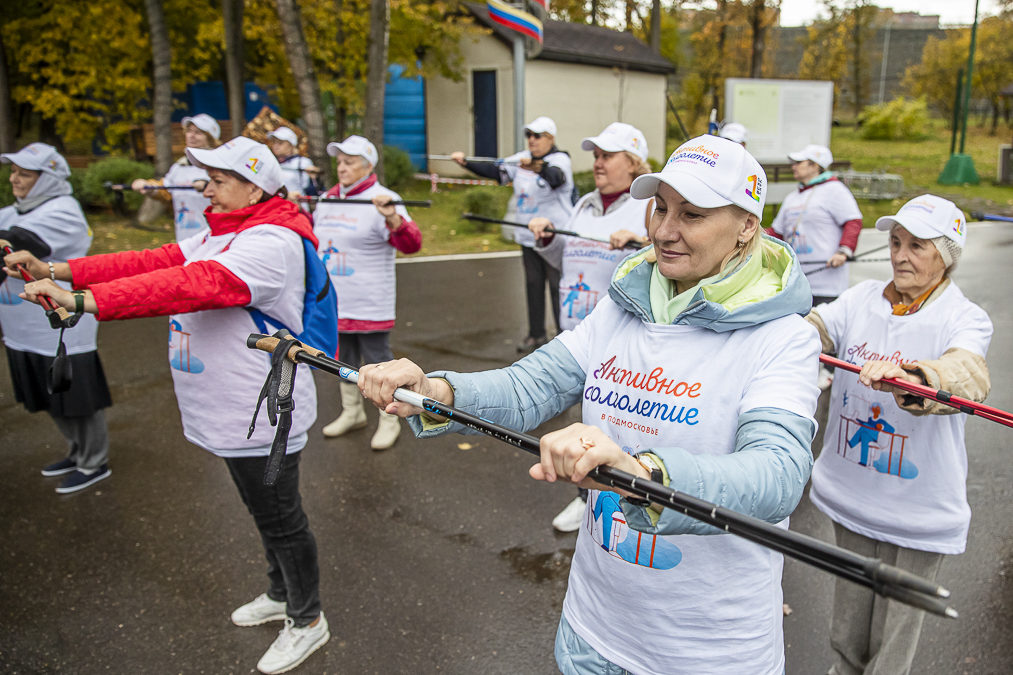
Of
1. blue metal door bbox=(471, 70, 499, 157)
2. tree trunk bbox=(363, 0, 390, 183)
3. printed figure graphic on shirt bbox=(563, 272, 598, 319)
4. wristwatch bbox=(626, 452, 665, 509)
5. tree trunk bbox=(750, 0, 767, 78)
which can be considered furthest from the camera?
tree trunk bbox=(750, 0, 767, 78)

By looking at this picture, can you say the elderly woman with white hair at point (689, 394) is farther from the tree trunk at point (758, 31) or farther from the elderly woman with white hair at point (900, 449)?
the tree trunk at point (758, 31)

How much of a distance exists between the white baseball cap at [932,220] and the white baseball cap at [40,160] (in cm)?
483

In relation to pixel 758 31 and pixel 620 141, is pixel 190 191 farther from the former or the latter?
pixel 758 31

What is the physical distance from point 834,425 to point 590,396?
1519 mm

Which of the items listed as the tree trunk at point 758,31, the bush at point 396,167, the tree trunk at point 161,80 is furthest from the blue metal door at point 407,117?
the tree trunk at point 758,31

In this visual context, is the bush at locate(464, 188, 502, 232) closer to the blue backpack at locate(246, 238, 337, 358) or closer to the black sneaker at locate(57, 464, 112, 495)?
the black sneaker at locate(57, 464, 112, 495)

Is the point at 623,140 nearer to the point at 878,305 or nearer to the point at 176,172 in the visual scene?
the point at 878,305

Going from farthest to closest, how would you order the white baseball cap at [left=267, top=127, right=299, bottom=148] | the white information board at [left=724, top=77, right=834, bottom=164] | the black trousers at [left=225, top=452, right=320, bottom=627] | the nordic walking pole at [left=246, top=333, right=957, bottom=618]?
1. the white information board at [left=724, top=77, right=834, bottom=164]
2. the white baseball cap at [left=267, top=127, right=299, bottom=148]
3. the black trousers at [left=225, top=452, right=320, bottom=627]
4. the nordic walking pole at [left=246, top=333, right=957, bottom=618]

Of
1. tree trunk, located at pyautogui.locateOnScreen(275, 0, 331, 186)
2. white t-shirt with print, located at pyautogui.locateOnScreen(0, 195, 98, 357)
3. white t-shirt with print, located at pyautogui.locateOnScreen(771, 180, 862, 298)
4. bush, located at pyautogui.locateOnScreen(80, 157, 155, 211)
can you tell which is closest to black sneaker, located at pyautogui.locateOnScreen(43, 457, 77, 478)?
white t-shirt with print, located at pyautogui.locateOnScreen(0, 195, 98, 357)

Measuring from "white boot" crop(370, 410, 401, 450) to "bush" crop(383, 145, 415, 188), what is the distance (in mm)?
15206

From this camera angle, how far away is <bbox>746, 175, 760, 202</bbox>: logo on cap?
1976mm

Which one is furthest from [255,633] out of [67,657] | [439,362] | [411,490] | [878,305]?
[439,362]

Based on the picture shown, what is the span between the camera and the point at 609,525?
2107 mm

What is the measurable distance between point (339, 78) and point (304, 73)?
16.8 ft
